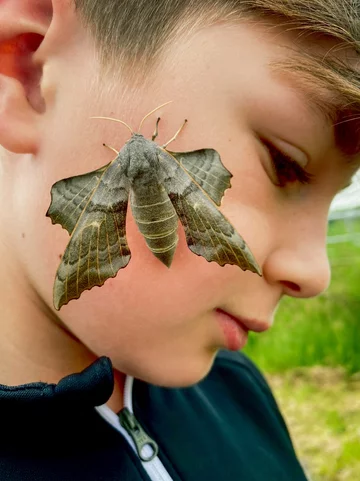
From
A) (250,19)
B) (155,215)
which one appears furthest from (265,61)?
(155,215)

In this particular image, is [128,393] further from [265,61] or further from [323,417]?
[323,417]

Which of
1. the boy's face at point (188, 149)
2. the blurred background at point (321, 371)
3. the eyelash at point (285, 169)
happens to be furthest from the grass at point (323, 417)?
the eyelash at point (285, 169)

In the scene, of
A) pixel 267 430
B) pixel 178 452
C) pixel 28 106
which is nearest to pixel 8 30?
pixel 28 106

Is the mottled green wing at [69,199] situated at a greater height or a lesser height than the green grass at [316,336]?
greater

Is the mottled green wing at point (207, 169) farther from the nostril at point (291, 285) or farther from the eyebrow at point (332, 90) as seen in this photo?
the nostril at point (291, 285)

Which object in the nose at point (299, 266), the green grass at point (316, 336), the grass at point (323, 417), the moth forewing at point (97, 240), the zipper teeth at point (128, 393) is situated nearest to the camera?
the moth forewing at point (97, 240)

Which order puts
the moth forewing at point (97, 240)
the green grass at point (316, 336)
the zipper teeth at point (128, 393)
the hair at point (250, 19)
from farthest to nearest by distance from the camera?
the green grass at point (316, 336) < the zipper teeth at point (128, 393) < the hair at point (250, 19) < the moth forewing at point (97, 240)

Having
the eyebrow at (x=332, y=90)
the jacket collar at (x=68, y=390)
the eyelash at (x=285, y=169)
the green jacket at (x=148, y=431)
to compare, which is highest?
the eyebrow at (x=332, y=90)
